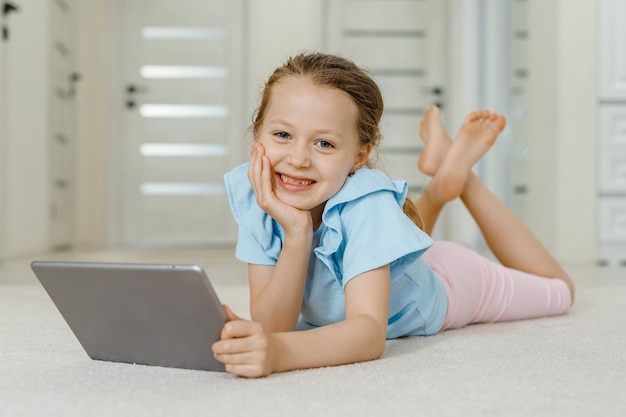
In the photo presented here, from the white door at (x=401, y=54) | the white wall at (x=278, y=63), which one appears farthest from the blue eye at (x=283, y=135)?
the white door at (x=401, y=54)

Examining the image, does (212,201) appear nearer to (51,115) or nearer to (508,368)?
(51,115)

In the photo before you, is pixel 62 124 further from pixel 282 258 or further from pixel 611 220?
pixel 282 258

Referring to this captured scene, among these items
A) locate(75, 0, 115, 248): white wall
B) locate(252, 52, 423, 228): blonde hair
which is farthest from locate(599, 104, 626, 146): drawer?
locate(75, 0, 115, 248): white wall

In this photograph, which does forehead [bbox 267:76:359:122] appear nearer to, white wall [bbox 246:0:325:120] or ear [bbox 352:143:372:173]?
ear [bbox 352:143:372:173]

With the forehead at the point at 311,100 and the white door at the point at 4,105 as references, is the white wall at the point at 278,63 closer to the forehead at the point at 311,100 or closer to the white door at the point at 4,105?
the white door at the point at 4,105

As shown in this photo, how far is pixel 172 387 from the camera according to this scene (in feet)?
3.02

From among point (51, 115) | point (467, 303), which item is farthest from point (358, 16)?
point (467, 303)

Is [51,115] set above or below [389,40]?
below

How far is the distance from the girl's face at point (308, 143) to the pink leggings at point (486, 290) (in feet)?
1.39

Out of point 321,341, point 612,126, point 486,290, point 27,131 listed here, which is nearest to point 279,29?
point 27,131

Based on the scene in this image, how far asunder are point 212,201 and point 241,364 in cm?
469

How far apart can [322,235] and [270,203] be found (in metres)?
0.12

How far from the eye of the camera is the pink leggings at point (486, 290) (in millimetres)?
1492

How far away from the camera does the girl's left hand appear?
91 cm
